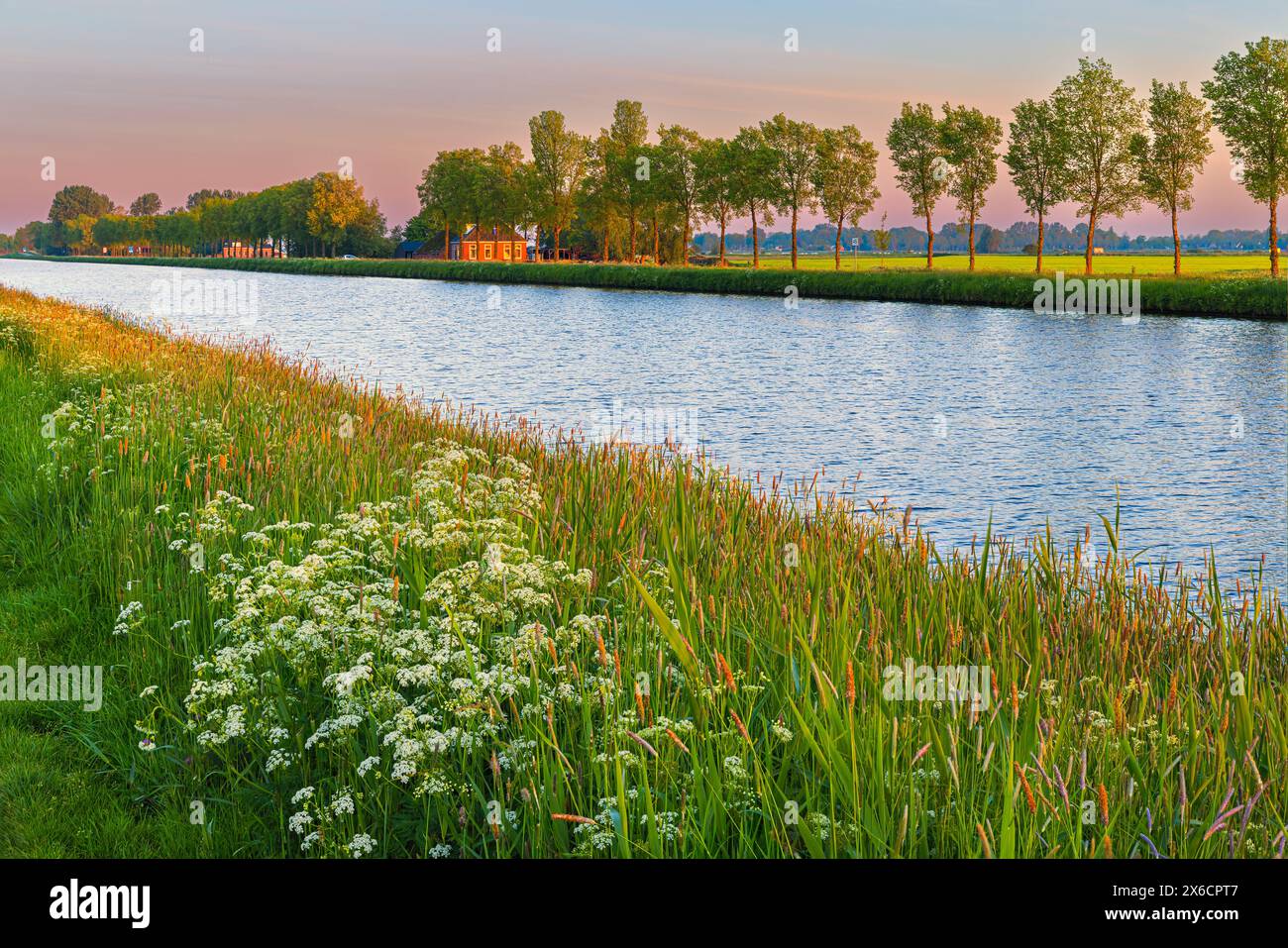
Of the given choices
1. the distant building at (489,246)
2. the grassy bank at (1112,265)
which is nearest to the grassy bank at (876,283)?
the grassy bank at (1112,265)

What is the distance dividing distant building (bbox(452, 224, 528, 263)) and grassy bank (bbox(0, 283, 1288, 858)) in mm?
145554

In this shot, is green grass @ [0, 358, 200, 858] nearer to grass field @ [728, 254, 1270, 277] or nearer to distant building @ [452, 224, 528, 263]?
grass field @ [728, 254, 1270, 277]

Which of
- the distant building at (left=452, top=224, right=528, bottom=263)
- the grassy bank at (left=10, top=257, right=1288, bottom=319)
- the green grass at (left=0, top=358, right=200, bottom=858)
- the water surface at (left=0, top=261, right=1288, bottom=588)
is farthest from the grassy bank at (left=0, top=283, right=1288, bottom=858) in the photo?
the distant building at (left=452, top=224, right=528, bottom=263)

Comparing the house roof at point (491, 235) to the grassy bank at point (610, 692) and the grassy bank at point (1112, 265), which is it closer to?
the grassy bank at point (1112, 265)

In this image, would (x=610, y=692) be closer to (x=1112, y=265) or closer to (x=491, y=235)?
(x=1112, y=265)

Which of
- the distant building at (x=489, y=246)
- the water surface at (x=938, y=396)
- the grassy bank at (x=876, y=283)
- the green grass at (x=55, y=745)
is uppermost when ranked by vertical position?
the distant building at (x=489, y=246)

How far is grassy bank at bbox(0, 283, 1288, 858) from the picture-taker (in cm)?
430

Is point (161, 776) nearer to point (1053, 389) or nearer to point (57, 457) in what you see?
point (57, 457)

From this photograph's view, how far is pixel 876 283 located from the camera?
7538 cm

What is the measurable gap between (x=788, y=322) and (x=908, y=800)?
2142 inches

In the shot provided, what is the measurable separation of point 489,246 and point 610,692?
520 ft

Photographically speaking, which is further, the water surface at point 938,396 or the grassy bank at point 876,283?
the grassy bank at point 876,283

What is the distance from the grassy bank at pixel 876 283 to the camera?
5484 cm

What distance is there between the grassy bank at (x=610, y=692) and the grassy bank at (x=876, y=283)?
5337cm
